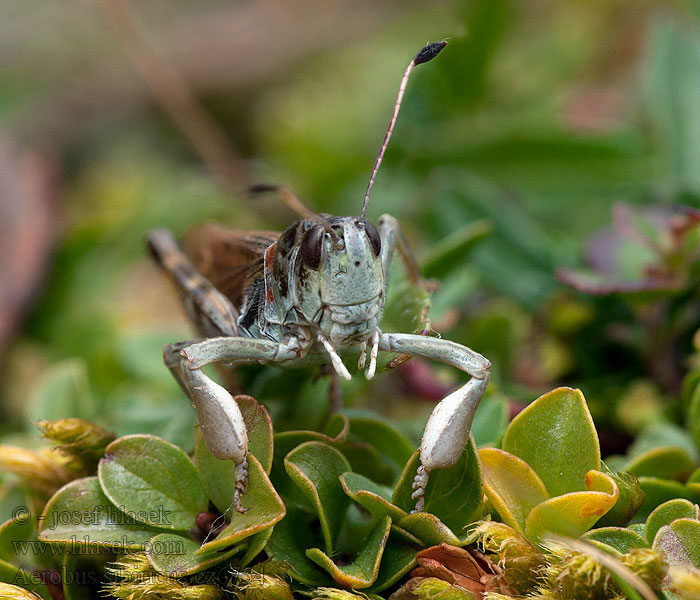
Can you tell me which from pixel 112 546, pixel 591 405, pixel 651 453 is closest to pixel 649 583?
pixel 651 453

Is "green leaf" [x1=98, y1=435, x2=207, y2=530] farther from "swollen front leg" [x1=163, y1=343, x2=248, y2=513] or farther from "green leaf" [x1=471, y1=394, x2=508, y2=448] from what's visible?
"green leaf" [x1=471, y1=394, x2=508, y2=448]

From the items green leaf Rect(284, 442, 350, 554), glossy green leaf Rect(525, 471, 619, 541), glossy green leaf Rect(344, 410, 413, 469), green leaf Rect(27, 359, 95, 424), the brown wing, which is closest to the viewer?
glossy green leaf Rect(525, 471, 619, 541)

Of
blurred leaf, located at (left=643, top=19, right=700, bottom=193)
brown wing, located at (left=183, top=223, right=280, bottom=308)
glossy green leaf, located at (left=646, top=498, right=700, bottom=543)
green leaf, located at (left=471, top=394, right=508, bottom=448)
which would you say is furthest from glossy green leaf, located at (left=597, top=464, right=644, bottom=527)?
blurred leaf, located at (left=643, top=19, right=700, bottom=193)

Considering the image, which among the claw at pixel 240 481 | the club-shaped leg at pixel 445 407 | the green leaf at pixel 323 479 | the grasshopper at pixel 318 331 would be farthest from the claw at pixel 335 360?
the claw at pixel 240 481

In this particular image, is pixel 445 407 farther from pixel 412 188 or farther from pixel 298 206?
pixel 412 188

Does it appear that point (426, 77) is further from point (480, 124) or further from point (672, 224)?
point (672, 224)

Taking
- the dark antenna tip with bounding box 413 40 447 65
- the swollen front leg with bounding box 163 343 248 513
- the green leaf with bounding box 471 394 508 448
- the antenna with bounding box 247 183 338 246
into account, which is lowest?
the green leaf with bounding box 471 394 508 448

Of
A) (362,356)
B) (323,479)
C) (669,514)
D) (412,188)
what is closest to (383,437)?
(362,356)
